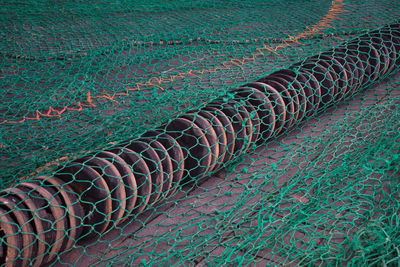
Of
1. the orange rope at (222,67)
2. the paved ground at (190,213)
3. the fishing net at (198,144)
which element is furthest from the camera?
the orange rope at (222,67)

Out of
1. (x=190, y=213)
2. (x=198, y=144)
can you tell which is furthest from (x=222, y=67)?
(x=190, y=213)

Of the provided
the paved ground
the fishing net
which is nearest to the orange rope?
the fishing net

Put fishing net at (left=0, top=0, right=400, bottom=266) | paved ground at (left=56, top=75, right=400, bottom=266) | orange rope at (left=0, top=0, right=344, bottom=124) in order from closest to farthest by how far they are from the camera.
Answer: fishing net at (left=0, top=0, right=400, bottom=266) < paved ground at (left=56, top=75, right=400, bottom=266) < orange rope at (left=0, top=0, right=344, bottom=124)

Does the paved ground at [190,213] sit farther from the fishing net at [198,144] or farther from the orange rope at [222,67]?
the orange rope at [222,67]

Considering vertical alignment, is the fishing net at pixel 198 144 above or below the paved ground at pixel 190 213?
above

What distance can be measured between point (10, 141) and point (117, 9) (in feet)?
10.9

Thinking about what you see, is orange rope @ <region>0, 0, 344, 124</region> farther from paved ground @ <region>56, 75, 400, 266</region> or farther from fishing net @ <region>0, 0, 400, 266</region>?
paved ground @ <region>56, 75, 400, 266</region>

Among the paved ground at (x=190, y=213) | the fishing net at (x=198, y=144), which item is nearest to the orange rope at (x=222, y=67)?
the fishing net at (x=198, y=144)

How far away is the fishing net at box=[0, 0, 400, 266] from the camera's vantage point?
2.12 metres

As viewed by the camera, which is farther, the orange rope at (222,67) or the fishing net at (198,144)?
the orange rope at (222,67)

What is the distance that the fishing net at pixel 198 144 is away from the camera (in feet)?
6.95

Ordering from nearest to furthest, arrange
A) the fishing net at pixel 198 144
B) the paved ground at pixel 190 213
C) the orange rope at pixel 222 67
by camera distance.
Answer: the fishing net at pixel 198 144 < the paved ground at pixel 190 213 < the orange rope at pixel 222 67

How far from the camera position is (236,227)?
2.31m

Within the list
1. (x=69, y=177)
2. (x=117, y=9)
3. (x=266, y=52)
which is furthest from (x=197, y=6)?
(x=69, y=177)
